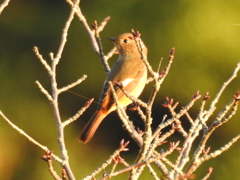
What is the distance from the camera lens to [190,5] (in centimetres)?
647

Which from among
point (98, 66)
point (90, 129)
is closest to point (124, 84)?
point (90, 129)

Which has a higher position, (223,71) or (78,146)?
(78,146)

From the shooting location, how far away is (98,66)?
7.18m

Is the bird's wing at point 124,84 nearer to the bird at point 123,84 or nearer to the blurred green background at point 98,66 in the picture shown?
the bird at point 123,84

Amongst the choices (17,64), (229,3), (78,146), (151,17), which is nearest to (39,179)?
(78,146)

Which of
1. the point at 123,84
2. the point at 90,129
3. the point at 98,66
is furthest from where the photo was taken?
the point at 98,66

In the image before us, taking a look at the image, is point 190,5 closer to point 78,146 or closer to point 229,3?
point 229,3

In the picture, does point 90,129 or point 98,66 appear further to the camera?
point 98,66

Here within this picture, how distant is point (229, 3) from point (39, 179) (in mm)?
3040

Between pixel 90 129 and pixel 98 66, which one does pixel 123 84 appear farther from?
pixel 98 66

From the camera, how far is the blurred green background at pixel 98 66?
6.27 meters

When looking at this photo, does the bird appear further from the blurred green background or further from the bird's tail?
the blurred green background

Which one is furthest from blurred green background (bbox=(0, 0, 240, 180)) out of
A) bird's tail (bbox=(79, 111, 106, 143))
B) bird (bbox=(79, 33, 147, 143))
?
bird's tail (bbox=(79, 111, 106, 143))

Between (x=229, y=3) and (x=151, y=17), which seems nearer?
(x=229, y=3)
